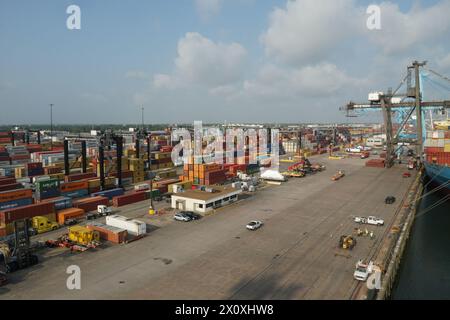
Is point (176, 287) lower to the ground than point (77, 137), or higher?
lower

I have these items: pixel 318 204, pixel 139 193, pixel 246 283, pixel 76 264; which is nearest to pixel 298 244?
pixel 246 283

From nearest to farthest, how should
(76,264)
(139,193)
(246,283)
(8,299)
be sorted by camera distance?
(8,299) < (246,283) < (76,264) < (139,193)

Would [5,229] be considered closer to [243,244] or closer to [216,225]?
[216,225]

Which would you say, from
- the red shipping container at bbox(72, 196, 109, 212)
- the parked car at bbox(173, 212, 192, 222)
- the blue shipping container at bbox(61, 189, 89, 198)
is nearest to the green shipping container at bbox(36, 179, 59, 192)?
the blue shipping container at bbox(61, 189, 89, 198)

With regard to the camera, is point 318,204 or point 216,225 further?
point 318,204

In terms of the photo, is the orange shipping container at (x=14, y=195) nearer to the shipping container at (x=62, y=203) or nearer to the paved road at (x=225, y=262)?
the shipping container at (x=62, y=203)

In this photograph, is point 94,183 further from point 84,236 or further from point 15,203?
point 84,236

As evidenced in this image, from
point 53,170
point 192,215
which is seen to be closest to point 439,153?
point 192,215

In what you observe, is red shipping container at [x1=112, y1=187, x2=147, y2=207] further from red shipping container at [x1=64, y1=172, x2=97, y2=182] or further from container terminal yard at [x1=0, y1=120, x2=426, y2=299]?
red shipping container at [x1=64, y1=172, x2=97, y2=182]
